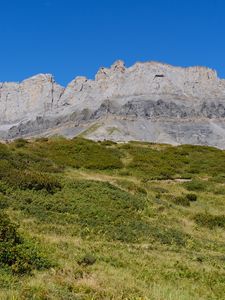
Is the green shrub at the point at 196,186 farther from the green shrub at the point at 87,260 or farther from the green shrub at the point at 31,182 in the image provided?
the green shrub at the point at 87,260

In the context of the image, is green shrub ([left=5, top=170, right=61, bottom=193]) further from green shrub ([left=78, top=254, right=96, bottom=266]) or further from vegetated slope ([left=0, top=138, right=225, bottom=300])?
green shrub ([left=78, top=254, right=96, bottom=266])

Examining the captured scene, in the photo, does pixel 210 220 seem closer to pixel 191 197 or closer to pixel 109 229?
pixel 191 197

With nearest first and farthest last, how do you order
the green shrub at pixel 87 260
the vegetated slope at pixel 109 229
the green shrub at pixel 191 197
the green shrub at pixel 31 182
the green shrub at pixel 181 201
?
the vegetated slope at pixel 109 229
the green shrub at pixel 87 260
the green shrub at pixel 31 182
the green shrub at pixel 181 201
the green shrub at pixel 191 197

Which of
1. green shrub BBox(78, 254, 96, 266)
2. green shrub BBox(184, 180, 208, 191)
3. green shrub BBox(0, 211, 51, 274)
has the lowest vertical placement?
green shrub BBox(78, 254, 96, 266)

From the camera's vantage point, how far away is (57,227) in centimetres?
2061

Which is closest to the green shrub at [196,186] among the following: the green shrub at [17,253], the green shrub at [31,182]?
the green shrub at [31,182]

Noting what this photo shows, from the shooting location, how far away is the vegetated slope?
43.7 ft

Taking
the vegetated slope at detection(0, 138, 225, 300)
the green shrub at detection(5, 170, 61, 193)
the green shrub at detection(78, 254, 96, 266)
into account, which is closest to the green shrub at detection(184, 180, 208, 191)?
the vegetated slope at detection(0, 138, 225, 300)

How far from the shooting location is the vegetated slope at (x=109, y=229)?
13.3 meters

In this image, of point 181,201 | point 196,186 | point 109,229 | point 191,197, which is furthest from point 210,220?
point 196,186

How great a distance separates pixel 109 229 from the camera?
22031mm

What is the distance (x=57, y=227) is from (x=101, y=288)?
832 cm

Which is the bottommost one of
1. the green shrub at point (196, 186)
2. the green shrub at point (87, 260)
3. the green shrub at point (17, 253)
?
the green shrub at point (87, 260)

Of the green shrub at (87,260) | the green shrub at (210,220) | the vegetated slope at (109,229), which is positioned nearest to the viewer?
the vegetated slope at (109,229)
